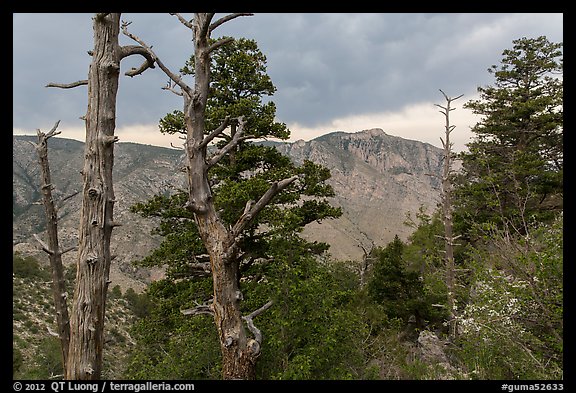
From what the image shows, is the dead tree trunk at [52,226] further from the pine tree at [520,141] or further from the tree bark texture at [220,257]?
the pine tree at [520,141]

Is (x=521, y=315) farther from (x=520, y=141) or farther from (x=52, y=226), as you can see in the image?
(x=520, y=141)

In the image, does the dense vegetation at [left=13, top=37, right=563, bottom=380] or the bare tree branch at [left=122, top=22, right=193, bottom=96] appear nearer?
the bare tree branch at [left=122, top=22, right=193, bottom=96]

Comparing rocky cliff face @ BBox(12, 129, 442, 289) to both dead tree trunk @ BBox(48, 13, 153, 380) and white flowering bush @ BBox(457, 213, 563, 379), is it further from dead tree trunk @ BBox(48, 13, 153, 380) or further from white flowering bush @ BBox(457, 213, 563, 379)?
dead tree trunk @ BBox(48, 13, 153, 380)

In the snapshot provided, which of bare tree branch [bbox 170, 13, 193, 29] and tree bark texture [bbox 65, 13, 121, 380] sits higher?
bare tree branch [bbox 170, 13, 193, 29]

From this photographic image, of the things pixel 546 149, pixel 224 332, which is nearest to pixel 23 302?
pixel 224 332

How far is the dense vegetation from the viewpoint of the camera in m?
6.51

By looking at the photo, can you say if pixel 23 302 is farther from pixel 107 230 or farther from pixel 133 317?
pixel 107 230

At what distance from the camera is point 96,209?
15.4 feet

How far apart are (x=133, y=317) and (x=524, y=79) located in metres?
38.0

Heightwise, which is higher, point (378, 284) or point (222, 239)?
point (222, 239)

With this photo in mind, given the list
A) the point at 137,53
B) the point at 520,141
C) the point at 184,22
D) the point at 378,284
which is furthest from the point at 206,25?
the point at 520,141

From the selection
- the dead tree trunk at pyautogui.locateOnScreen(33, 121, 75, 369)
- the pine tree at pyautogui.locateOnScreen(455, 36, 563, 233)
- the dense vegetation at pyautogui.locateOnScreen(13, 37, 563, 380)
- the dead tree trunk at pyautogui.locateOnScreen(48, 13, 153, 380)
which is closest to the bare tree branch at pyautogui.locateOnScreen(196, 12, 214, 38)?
the dead tree trunk at pyautogui.locateOnScreen(48, 13, 153, 380)

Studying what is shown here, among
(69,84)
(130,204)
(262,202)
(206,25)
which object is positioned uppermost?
(130,204)

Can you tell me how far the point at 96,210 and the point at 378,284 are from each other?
16207 millimetres
